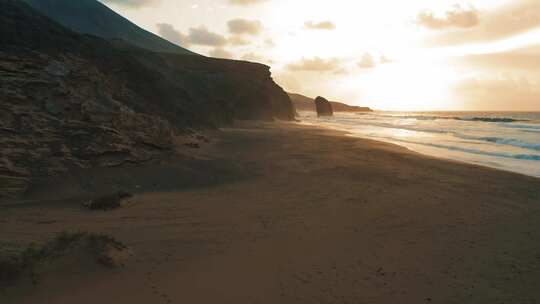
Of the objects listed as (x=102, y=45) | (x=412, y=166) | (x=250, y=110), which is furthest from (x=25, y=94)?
(x=250, y=110)

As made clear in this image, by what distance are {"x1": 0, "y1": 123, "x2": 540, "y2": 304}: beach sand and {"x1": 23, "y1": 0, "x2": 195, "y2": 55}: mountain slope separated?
8124 centimetres

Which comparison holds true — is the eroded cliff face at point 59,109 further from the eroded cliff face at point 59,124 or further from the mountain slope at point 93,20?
the mountain slope at point 93,20

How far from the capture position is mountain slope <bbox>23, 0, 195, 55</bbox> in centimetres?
8388

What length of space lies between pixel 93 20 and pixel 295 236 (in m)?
98.8

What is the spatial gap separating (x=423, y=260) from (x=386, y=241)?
0.95 metres

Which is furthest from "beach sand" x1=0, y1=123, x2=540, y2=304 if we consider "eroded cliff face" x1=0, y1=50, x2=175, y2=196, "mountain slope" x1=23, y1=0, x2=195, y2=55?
"mountain slope" x1=23, y1=0, x2=195, y2=55

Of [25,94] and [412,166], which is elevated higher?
[25,94]

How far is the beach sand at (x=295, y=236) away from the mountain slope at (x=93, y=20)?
81243 millimetres

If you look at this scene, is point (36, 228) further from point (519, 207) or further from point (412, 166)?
point (412, 166)

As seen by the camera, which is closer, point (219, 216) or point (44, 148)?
point (219, 216)

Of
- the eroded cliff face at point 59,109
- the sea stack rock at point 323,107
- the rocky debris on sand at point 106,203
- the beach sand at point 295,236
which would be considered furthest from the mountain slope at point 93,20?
the rocky debris on sand at point 106,203

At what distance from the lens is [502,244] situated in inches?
291

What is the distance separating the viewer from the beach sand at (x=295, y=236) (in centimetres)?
524

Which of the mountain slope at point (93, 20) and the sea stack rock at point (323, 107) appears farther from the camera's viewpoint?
the sea stack rock at point (323, 107)
